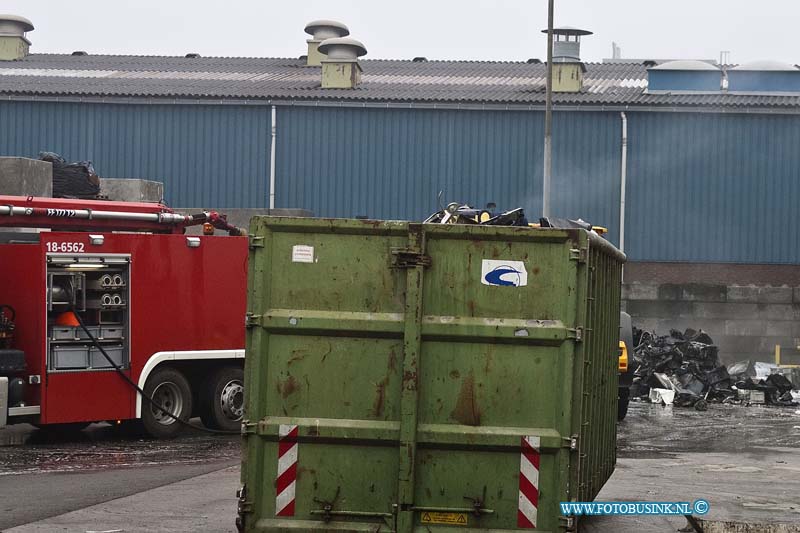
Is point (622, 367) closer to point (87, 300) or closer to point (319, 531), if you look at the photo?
point (87, 300)

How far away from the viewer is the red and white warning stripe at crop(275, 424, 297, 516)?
8.39m

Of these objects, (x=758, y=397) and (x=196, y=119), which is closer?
(x=758, y=397)

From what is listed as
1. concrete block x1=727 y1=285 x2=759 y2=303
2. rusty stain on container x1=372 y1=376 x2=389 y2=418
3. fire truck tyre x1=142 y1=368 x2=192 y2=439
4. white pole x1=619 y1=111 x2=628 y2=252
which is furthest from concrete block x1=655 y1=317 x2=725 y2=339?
rusty stain on container x1=372 y1=376 x2=389 y2=418

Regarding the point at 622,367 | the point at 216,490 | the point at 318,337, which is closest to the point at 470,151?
the point at 622,367

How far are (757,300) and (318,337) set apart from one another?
2673 centimetres

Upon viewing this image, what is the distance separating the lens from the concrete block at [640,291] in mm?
33500

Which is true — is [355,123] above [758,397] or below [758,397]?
above

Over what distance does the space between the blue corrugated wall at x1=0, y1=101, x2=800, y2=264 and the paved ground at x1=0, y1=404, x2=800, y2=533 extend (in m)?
13.9

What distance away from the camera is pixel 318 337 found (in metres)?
8.41

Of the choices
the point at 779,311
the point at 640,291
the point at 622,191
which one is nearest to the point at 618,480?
the point at 640,291

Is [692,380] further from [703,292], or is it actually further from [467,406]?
[467,406]

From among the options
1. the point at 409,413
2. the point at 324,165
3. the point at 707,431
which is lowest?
the point at 707,431

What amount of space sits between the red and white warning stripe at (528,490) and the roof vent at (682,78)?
95.6 ft

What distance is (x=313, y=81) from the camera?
38062 mm
